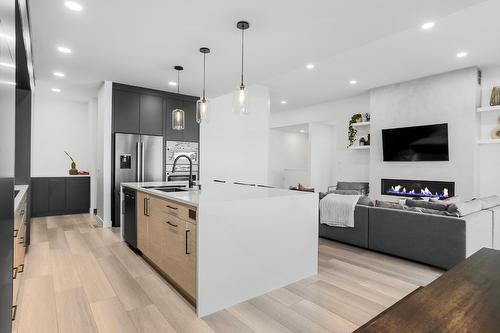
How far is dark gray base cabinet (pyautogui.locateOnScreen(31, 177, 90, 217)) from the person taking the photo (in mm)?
5824

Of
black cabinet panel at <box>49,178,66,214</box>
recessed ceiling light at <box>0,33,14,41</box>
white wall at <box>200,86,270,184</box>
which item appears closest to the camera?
recessed ceiling light at <box>0,33,14,41</box>

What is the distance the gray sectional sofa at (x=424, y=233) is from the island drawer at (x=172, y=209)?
243 centimetres

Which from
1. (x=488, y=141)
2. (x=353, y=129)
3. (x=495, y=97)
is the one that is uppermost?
(x=495, y=97)

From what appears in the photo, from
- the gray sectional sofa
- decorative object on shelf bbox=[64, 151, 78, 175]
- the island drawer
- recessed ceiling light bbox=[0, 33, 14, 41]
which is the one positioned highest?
recessed ceiling light bbox=[0, 33, 14, 41]

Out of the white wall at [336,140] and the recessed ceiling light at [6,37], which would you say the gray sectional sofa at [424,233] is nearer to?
the recessed ceiling light at [6,37]

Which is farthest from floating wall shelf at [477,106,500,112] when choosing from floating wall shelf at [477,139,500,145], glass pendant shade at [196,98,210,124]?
glass pendant shade at [196,98,210,124]

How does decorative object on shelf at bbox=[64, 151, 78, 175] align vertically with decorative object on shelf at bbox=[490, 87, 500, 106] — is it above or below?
below

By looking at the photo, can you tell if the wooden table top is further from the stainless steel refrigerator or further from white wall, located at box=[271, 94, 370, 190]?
white wall, located at box=[271, 94, 370, 190]

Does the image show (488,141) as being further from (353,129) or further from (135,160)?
(135,160)

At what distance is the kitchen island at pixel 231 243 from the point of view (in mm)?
2135

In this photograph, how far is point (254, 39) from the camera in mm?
3439

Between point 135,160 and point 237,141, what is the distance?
2.32m

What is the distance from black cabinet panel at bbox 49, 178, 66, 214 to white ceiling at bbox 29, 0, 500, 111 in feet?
6.39

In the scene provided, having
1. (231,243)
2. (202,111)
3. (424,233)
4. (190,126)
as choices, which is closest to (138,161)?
(190,126)
